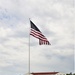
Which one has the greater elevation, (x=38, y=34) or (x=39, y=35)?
(x=38, y=34)

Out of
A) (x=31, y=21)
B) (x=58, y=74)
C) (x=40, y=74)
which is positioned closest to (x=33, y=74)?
(x=40, y=74)

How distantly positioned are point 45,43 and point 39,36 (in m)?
0.94

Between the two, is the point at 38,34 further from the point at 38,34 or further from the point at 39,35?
the point at 39,35

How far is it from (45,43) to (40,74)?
91515 mm

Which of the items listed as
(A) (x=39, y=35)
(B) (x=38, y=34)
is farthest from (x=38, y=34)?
(A) (x=39, y=35)

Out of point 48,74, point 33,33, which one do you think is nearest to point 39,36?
point 33,33

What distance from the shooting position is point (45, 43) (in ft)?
93.0

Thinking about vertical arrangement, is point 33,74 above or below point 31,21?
below

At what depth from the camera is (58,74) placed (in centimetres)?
11912

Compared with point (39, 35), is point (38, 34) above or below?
above

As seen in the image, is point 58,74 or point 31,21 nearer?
point 31,21

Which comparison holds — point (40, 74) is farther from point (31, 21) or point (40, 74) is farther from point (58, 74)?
point (31, 21)

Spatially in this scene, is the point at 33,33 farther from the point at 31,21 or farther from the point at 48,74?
the point at 48,74

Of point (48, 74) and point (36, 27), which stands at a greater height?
point (36, 27)
